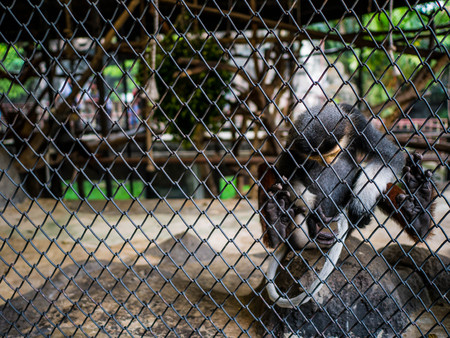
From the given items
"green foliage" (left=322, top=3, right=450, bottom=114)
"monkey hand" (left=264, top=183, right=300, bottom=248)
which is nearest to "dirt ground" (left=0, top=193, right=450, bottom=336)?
"monkey hand" (left=264, top=183, right=300, bottom=248)

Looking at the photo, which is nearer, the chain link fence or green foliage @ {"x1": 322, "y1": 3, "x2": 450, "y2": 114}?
green foliage @ {"x1": 322, "y1": 3, "x2": 450, "y2": 114}

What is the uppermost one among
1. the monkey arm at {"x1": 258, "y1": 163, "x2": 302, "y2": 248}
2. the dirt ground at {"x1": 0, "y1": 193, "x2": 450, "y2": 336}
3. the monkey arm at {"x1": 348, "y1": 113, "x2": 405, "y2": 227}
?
the monkey arm at {"x1": 348, "y1": 113, "x2": 405, "y2": 227}

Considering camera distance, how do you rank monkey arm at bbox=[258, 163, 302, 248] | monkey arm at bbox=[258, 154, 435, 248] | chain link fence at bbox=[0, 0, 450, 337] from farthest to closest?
monkey arm at bbox=[258, 163, 302, 248] → monkey arm at bbox=[258, 154, 435, 248] → chain link fence at bbox=[0, 0, 450, 337]

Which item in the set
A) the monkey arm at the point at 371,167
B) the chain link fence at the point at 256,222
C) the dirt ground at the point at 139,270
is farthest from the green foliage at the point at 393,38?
the dirt ground at the point at 139,270

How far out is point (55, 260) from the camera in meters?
3.05

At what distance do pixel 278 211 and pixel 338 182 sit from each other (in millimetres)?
293

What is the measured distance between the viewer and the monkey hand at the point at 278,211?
5.99 ft

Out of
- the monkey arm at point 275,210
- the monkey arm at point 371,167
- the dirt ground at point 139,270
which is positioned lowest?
the dirt ground at point 139,270

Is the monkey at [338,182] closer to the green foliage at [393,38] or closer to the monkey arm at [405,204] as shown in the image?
the monkey arm at [405,204]

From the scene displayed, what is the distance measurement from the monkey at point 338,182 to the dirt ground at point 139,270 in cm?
16

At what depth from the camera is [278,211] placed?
1968 mm

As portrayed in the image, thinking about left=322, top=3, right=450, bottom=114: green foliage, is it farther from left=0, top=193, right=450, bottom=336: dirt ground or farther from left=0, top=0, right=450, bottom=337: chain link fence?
left=0, top=193, right=450, bottom=336: dirt ground

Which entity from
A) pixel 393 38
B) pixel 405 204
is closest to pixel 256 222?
pixel 405 204

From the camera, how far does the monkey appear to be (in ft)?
5.98
